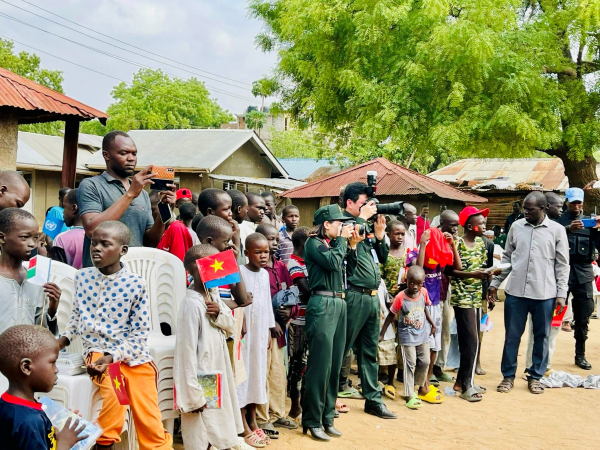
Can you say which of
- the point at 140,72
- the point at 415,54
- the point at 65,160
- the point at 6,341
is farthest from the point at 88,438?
the point at 140,72

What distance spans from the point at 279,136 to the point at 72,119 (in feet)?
112

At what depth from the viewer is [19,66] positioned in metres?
29.6

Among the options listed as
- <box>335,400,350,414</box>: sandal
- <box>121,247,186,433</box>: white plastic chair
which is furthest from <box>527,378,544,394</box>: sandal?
<box>121,247,186,433</box>: white plastic chair

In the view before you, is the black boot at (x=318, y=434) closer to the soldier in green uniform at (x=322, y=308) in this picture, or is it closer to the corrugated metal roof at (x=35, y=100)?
the soldier in green uniform at (x=322, y=308)

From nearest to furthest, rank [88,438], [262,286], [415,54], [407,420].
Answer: [88,438] → [262,286] → [407,420] → [415,54]

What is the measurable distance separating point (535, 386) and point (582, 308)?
162cm

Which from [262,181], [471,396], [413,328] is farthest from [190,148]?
[471,396]

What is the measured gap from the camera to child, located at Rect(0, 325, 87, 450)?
2602 millimetres

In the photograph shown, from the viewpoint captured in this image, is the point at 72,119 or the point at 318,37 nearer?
the point at 72,119

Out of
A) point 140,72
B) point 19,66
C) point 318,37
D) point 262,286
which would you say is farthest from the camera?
point 140,72

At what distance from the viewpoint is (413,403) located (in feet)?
20.9

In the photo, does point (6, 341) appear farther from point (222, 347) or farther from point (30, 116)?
point (30, 116)

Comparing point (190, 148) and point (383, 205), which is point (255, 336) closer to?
point (383, 205)

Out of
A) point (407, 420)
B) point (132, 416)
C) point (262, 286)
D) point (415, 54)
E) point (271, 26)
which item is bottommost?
point (407, 420)
